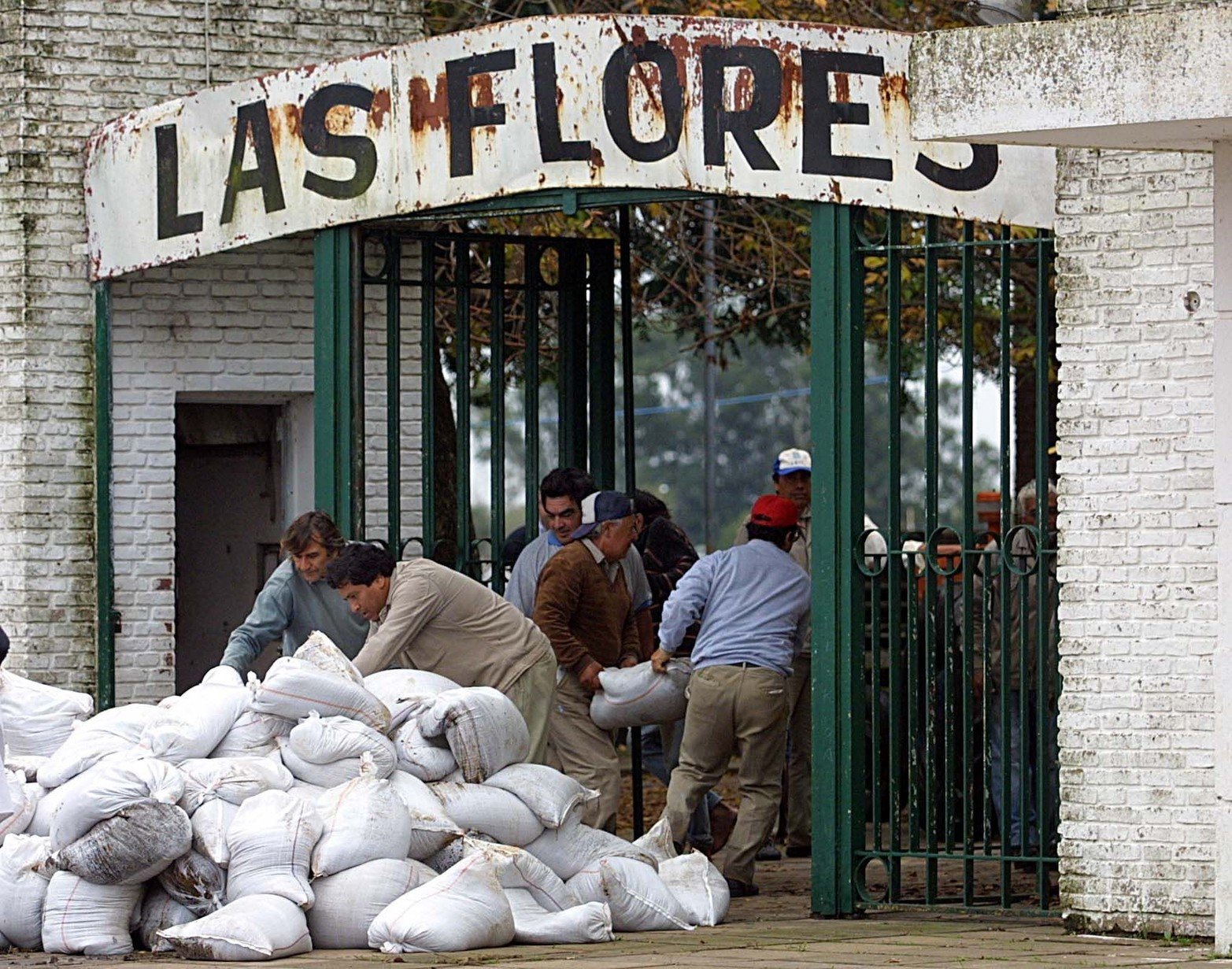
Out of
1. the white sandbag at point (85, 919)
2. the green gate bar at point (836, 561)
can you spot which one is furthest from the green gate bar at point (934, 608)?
the white sandbag at point (85, 919)

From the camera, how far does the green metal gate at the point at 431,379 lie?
33.7ft

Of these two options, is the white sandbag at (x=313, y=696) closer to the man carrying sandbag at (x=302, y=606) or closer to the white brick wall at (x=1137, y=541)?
the man carrying sandbag at (x=302, y=606)

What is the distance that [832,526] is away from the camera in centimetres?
884

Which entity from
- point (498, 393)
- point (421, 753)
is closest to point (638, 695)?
point (421, 753)

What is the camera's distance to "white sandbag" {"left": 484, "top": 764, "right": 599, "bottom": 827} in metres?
8.48

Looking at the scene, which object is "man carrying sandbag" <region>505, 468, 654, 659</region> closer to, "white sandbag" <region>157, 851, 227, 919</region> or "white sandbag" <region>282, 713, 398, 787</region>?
"white sandbag" <region>282, 713, 398, 787</region>

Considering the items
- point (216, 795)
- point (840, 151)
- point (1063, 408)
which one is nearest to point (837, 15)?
point (840, 151)

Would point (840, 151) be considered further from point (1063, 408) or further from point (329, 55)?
point (329, 55)

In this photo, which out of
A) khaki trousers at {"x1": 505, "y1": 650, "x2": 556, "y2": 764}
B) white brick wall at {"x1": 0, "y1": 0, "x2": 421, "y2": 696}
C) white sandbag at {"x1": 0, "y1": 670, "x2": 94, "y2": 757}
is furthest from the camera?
white brick wall at {"x1": 0, "y1": 0, "x2": 421, "y2": 696}

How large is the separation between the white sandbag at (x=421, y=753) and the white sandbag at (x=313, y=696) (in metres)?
0.10

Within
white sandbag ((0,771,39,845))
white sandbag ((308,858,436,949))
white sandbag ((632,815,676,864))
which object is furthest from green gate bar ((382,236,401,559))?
white sandbag ((308,858,436,949))

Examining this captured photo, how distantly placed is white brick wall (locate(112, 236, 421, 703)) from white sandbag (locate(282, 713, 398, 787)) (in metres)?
3.21

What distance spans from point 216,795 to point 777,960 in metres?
2.04

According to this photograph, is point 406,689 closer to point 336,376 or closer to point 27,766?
point 27,766
